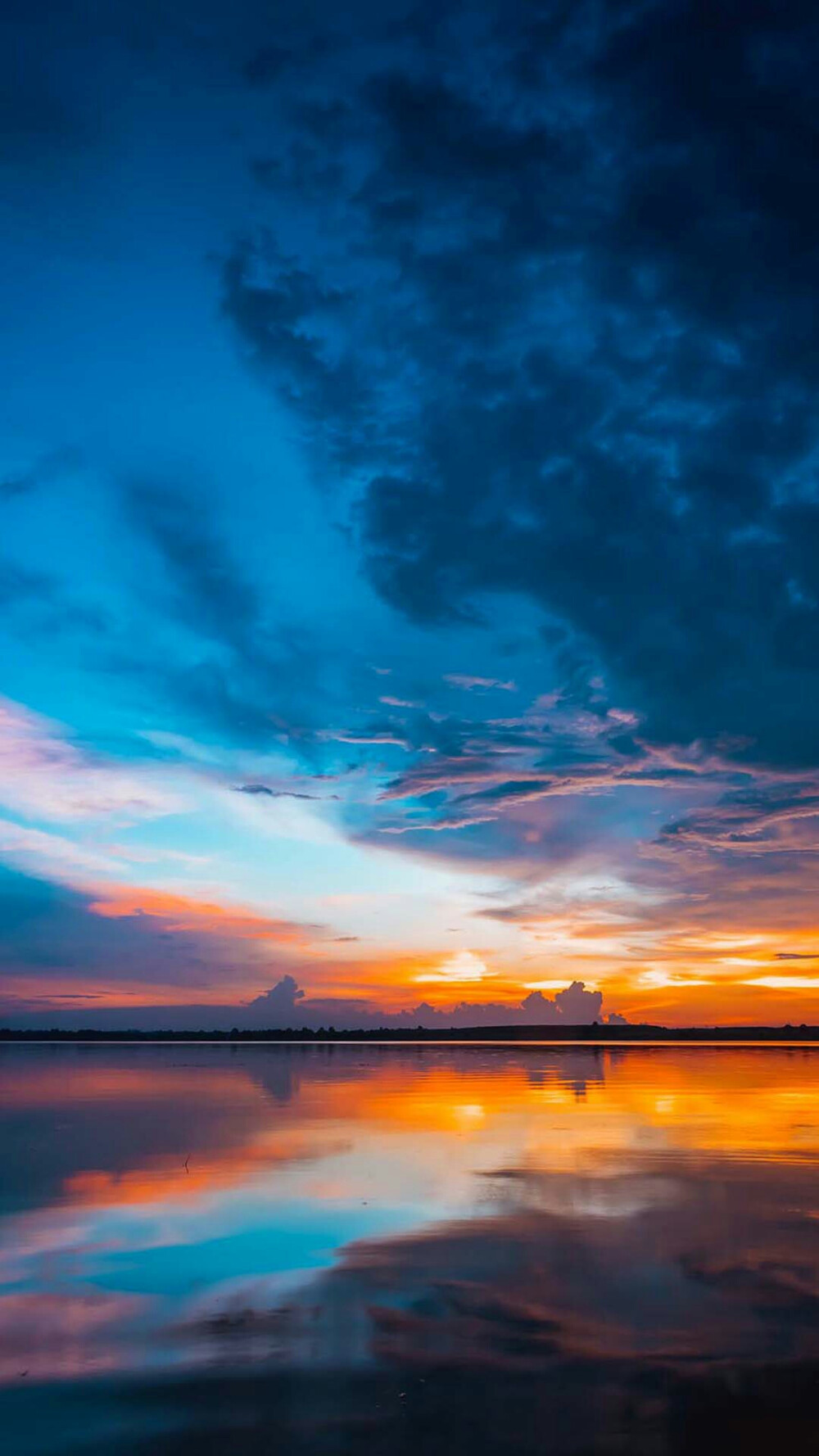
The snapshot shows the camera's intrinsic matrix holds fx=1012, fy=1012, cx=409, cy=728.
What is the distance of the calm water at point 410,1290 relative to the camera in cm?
850

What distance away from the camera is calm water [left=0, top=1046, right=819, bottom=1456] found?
8.50m

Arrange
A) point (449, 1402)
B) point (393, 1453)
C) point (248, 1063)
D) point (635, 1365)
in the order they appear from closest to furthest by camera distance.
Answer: point (393, 1453) < point (449, 1402) < point (635, 1365) < point (248, 1063)

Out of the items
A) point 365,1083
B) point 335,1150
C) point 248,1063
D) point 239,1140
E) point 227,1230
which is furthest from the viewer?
point 248,1063

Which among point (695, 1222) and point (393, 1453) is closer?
point (393, 1453)

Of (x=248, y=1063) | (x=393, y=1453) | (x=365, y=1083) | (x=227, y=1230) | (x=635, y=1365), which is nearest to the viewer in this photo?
(x=393, y=1453)

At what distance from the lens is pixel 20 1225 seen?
1633cm

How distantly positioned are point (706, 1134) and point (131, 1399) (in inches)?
828

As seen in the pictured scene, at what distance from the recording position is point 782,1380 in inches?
367

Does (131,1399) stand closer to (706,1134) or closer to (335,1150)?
(335,1150)

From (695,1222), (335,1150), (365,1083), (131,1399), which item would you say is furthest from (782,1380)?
(365,1083)

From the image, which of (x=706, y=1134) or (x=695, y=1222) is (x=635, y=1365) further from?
(x=706, y=1134)

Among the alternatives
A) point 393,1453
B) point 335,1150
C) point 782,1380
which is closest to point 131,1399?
point 393,1453

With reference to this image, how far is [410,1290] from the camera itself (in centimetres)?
1247

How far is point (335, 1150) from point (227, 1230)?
8672mm
